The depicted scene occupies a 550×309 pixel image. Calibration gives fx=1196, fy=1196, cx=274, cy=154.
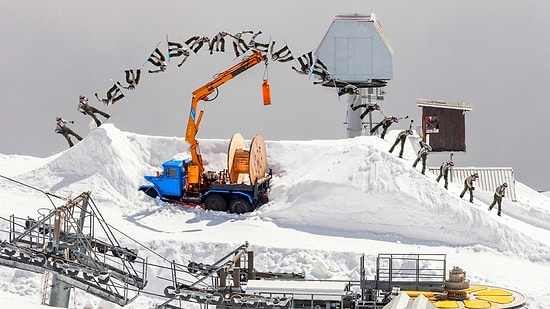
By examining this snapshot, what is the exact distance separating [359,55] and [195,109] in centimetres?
Answer: 1306

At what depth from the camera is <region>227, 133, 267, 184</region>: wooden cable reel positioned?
41.1m

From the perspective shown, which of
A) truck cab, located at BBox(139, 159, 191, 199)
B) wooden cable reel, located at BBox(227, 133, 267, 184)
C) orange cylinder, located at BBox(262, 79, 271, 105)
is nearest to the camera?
wooden cable reel, located at BBox(227, 133, 267, 184)

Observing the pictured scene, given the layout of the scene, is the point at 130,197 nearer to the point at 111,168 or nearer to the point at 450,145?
the point at 111,168

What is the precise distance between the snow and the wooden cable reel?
1088 mm

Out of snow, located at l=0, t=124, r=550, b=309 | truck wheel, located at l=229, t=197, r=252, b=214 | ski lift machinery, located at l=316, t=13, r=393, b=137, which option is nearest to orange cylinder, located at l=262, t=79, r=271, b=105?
snow, located at l=0, t=124, r=550, b=309

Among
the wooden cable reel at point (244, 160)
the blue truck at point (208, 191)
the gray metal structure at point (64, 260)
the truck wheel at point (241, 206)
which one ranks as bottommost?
the gray metal structure at point (64, 260)

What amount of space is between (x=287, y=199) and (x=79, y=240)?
11.0 meters

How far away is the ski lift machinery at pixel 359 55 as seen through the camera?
53.0 meters

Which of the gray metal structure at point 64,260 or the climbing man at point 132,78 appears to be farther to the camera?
the climbing man at point 132,78

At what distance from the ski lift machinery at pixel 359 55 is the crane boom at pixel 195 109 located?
11.6 meters

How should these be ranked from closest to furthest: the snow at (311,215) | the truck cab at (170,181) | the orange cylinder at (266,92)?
the snow at (311,215) < the orange cylinder at (266,92) < the truck cab at (170,181)

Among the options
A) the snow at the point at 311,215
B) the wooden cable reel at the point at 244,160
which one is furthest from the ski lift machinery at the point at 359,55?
the wooden cable reel at the point at 244,160

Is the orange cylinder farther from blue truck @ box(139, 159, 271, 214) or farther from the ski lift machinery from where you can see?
the ski lift machinery

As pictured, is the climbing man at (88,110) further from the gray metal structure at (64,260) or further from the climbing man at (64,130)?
the gray metal structure at (64,260)
